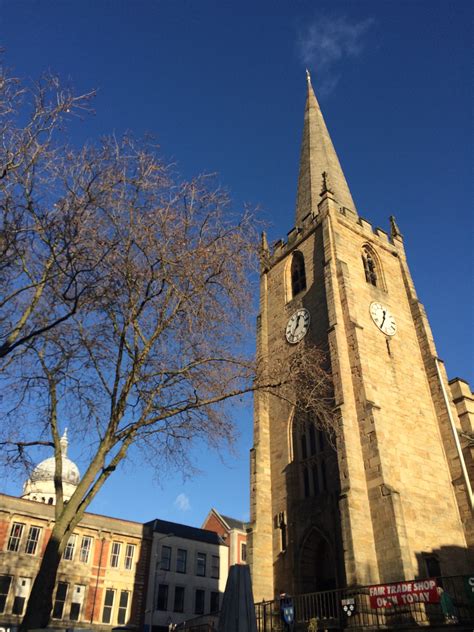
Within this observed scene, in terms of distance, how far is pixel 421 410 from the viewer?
24.1m

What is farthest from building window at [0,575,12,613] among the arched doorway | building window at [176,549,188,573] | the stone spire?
the stone spire

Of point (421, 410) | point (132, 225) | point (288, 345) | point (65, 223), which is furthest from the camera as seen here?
point (288, 345)

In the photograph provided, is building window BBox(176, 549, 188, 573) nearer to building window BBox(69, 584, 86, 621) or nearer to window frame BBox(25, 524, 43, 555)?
building window BBox(69, 584, 86, 621)

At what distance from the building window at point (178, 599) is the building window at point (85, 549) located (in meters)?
8.59

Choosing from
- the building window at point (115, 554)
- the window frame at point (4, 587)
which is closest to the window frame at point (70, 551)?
the building window at point (115, 554)

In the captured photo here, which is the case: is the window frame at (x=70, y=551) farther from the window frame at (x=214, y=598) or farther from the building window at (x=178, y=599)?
the window frame at (x=214, y=598)

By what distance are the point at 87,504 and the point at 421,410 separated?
1839 cm

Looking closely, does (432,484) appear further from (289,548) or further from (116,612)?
(116,612)

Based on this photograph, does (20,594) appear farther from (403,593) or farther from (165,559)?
(403,593)

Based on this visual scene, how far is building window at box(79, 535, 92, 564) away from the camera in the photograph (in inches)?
1432

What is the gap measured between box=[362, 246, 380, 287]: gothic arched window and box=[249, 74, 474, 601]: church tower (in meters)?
0.11

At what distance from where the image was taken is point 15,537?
34031 millimetres

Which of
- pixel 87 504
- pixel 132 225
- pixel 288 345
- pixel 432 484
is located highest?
pixel 288 345

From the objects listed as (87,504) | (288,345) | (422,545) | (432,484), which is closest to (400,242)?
(288,345)
